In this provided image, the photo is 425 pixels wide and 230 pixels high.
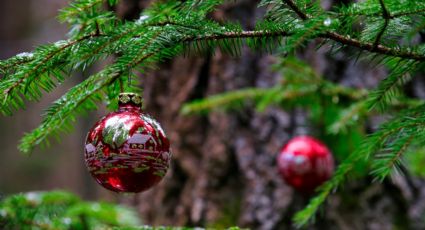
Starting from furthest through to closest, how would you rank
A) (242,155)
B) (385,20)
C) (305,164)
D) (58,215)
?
(242,155)
(305,164)
(58,215)
(385,20)

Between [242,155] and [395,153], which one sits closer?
[395,153]

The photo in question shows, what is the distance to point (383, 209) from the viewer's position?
6.95 ft

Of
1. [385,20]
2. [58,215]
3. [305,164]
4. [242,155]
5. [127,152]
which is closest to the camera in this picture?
[385,20]

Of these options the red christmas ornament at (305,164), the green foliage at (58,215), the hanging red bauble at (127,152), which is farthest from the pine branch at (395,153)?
the red christmas ornament at (305,164)

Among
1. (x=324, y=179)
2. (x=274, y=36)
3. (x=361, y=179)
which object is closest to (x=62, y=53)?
(x=274, y=36)

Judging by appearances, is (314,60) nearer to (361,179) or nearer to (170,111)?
(361,179)

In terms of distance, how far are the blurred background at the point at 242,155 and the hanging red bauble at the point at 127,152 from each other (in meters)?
1.21

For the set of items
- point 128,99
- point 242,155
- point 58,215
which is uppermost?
point 128,99

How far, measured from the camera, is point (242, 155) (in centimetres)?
220

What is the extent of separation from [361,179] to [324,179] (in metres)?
0.47

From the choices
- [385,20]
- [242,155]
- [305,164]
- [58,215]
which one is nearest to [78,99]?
[58,215]

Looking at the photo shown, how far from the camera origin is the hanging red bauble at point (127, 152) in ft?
2.88

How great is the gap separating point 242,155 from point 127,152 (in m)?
1.36

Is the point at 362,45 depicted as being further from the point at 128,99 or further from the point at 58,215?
the point at 58,215
